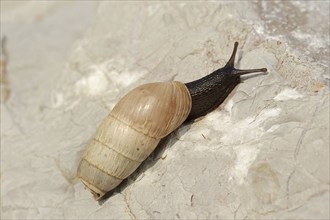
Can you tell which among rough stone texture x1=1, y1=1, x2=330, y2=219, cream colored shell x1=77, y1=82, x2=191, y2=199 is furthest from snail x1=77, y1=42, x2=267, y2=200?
rough stone texture x1=1, y1=1, x2=330, y2=219

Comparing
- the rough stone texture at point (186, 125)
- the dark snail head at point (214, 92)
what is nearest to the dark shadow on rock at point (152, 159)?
the rough stone texture at point (186, 125)

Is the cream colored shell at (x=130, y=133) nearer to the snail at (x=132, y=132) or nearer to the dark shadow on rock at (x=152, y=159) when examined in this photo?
the snail at (x=132, y=132)

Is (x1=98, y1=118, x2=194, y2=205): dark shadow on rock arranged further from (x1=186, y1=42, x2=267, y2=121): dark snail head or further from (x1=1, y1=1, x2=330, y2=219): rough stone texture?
(x1=186, y1=42, x2=267, y2=121): dark snail head

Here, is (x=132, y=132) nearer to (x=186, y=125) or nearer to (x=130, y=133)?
(x=130, y=133)

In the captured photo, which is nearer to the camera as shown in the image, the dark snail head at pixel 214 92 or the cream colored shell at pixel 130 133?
the cream colored shell at pixel 130 133

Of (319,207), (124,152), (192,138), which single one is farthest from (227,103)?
(319,207)

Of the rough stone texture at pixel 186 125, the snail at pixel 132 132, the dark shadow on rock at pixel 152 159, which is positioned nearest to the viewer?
the rough stone texture at pixel 186 125

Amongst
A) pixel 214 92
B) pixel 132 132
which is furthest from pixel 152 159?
pixel 214 92

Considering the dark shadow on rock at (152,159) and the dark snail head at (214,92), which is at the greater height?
the dark snail head at (214,92)
